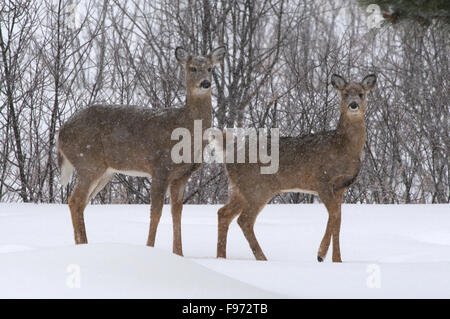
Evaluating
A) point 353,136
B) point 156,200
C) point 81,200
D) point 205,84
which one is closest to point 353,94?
point 353,136

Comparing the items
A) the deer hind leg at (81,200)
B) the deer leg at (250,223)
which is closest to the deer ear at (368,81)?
the deer leg at (250,223)

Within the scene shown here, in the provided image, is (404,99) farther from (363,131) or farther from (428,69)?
(363,131)

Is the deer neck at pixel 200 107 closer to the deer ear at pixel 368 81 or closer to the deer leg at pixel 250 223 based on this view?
the deer leg at pixel 250 223

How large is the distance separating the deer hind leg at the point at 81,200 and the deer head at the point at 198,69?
4.14 ft

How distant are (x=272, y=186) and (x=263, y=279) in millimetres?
1965

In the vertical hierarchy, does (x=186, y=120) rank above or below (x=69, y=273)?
above

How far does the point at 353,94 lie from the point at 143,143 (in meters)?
2.02

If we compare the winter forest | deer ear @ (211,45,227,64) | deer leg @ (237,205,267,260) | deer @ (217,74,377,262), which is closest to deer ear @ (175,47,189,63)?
deer ear @ (211,45,227,64)

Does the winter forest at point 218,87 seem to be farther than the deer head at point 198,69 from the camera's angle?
Yes

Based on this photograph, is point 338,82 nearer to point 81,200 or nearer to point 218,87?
point 81,200

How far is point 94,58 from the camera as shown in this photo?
13.1m

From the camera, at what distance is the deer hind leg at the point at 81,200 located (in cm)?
637

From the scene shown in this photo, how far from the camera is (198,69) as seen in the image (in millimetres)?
6262

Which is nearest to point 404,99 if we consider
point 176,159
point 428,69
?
point 428,69
